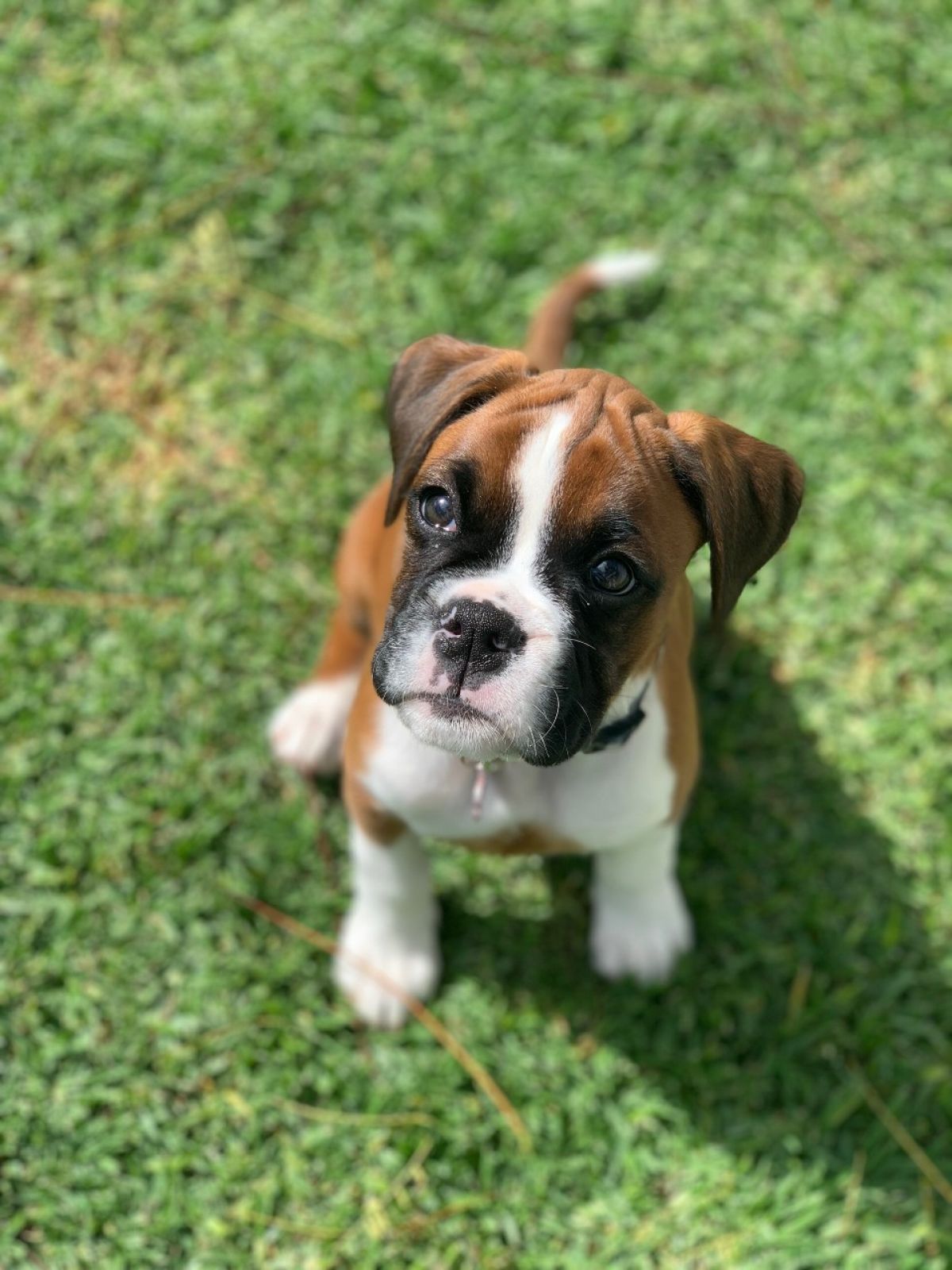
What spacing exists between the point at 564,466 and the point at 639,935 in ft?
6.86

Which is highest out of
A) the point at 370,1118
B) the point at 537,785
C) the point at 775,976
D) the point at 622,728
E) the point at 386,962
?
the point at 622,728

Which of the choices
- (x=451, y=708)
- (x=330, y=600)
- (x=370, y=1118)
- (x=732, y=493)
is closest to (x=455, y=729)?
(x=451, y=708)

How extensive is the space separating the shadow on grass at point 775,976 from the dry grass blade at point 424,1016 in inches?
7.6

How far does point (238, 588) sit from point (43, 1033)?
162 centimetres

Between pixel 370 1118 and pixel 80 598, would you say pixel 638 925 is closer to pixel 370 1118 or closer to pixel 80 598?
pixel 370 1118

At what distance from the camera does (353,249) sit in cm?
523

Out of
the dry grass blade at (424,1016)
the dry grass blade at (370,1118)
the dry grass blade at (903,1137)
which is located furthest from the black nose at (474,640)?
the dry grass blade at (903,1137)

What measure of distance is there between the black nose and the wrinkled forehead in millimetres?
201

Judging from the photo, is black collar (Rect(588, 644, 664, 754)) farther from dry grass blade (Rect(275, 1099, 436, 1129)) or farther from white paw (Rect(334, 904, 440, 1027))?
dry grass blade (Rect(275, 1099, 436, 1129))

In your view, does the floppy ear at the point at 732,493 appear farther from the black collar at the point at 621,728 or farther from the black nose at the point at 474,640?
the black nose at the point at 474,640

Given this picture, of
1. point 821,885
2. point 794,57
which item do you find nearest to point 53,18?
point 794,57

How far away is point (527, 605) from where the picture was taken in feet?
8.89

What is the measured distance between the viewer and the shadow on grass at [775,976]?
13.9 feet

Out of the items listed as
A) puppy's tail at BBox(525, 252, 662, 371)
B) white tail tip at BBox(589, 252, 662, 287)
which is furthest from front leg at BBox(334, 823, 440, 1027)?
white tail tip at BBox(589, 252, 662, 287)
